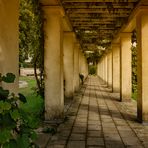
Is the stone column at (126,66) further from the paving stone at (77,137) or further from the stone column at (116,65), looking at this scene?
the paving stone at (77,137)

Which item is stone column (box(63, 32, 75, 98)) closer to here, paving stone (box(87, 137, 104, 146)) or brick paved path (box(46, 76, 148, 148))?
brick paved path (box(46, 76, 148, 148))

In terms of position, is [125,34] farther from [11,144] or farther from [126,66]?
[11,144]

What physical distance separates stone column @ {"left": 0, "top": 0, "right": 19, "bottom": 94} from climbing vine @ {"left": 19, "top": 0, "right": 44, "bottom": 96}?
168 inches

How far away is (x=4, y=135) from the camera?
2955 mm

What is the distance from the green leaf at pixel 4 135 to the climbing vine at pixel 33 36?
6.34m

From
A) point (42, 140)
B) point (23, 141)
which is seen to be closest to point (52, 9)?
point (42, 140)

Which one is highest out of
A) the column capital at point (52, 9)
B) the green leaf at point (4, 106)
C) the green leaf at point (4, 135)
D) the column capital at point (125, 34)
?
the column capital at point (52, 9)

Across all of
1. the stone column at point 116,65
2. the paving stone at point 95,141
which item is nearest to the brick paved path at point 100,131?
the paving stone at point 95,141

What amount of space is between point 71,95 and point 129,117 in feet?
17.5

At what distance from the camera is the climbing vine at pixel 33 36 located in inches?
367

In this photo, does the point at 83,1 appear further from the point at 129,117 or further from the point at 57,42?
the point at 129,117

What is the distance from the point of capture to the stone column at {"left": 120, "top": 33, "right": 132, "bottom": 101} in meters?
14.3

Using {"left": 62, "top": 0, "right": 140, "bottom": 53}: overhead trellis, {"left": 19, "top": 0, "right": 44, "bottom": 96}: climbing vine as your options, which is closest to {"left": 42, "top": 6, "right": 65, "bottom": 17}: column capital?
{"left": 19, "top": 0, "right": 44, "bottom": 96}: climbing vine

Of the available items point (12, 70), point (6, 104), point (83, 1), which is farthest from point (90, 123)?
point (6, 104)
